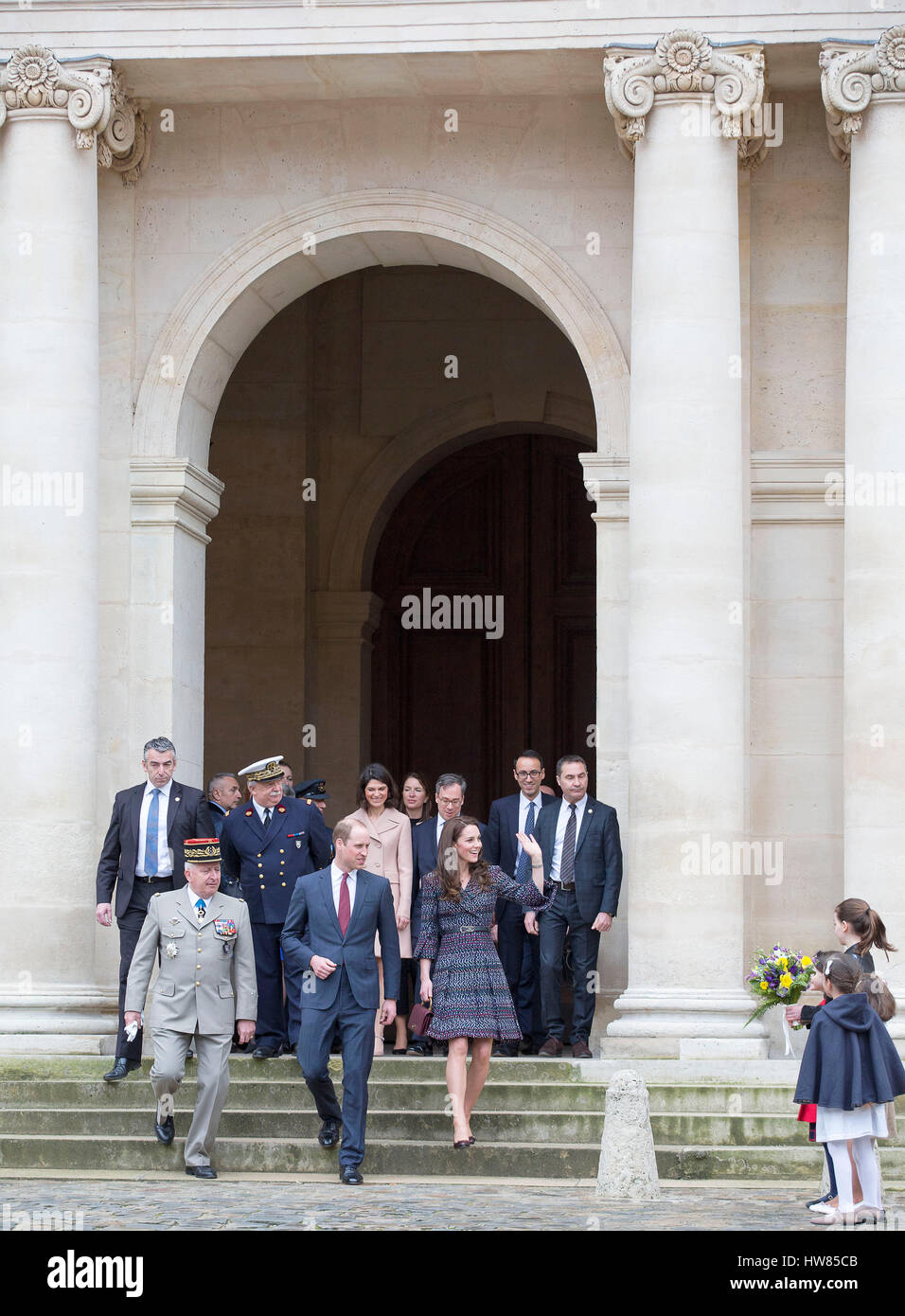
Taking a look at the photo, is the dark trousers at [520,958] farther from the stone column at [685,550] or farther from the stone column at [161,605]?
the stone column at [161,605]

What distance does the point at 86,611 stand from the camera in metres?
15.6

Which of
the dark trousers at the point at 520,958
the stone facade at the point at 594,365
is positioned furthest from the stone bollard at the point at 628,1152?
the dark trousers at the point at 520,958

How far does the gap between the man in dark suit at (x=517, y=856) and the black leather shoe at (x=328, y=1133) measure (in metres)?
2.34

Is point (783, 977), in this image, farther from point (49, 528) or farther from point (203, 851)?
point (49, 528)

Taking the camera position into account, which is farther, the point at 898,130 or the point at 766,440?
the point at 766,440

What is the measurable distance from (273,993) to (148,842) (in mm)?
1330

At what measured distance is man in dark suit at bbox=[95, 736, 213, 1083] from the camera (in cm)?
1402

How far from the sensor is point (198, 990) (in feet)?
40.7

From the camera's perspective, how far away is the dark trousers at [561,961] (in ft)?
48.1

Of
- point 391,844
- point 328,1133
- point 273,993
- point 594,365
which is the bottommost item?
point 328,1133

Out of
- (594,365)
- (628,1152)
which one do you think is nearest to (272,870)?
(628,1152)

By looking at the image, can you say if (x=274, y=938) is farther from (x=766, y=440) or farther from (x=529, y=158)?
(x=529, y=158)
